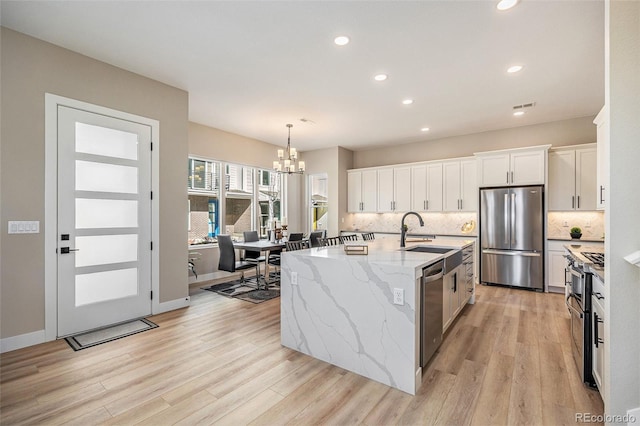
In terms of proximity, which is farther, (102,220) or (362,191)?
(362,191)

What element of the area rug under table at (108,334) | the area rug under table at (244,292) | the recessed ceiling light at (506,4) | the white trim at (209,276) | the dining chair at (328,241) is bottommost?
the area rug under table at (108,334)

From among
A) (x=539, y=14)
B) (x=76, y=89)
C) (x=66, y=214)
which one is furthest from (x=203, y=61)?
(x=539, y=14)

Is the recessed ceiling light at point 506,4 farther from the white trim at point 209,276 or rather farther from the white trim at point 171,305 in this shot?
the white trim at point 209,276

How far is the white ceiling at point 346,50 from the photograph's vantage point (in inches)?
98.1

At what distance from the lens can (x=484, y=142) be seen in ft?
20.0

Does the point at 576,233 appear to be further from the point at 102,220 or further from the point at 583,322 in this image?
the point at 102,220

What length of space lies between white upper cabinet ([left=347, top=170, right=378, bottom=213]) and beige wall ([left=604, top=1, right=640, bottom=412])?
5.56 metres

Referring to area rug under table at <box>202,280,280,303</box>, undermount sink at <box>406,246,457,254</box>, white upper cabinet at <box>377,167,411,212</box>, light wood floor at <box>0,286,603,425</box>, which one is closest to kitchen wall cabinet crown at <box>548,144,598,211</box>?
white upper cabinet at <box>377,167,411,212</box>

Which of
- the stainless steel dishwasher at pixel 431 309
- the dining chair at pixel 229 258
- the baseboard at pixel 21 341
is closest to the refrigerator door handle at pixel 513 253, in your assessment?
the stainless steel dishwasher at pixel 431 309

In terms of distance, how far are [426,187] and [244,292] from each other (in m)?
4.41

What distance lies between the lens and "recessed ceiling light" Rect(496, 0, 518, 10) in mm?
2350

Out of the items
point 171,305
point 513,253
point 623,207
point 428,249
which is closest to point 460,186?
point 513,253

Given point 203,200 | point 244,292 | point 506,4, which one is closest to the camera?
point 506,4

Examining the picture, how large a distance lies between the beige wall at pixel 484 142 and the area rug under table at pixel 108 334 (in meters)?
6.07
